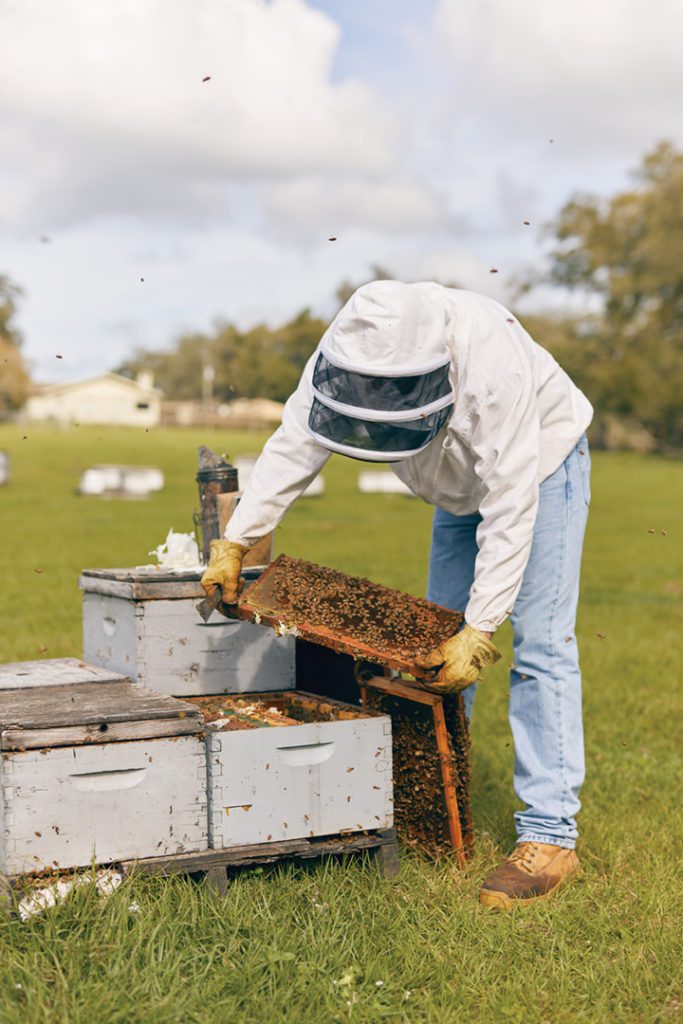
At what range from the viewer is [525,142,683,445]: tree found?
2224 inches

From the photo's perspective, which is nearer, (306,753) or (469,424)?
(469,424)

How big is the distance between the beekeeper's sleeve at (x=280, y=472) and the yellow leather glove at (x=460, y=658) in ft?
2.64

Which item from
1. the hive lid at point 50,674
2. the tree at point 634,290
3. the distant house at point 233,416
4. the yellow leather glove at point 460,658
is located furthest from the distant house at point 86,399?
the yellow leather glove at point 460,658

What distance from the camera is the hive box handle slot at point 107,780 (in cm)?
333

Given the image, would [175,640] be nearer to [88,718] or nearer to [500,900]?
[88,718]

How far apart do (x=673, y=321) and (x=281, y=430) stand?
197ft

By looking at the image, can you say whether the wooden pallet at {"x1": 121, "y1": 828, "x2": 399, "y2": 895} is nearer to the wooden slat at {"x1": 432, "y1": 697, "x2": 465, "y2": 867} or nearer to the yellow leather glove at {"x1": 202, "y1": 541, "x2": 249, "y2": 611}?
the wooden slat at {"x1": 432, "y1": 697, "x2": 465, "y2": 867}

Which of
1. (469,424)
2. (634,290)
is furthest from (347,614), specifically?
(634,290)

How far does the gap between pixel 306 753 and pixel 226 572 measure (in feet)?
2.19

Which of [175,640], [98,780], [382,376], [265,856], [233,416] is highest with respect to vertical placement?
[382,376]

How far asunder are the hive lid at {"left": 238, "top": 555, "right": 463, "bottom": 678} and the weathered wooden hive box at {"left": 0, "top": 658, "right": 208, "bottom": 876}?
466 mm

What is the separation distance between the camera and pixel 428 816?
13.1 ft

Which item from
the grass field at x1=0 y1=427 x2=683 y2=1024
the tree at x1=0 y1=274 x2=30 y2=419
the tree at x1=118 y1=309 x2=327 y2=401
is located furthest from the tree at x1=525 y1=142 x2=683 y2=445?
the grass field at x1=0 y1=427 x2=683 y2=1024

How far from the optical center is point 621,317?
62500 millimetres
